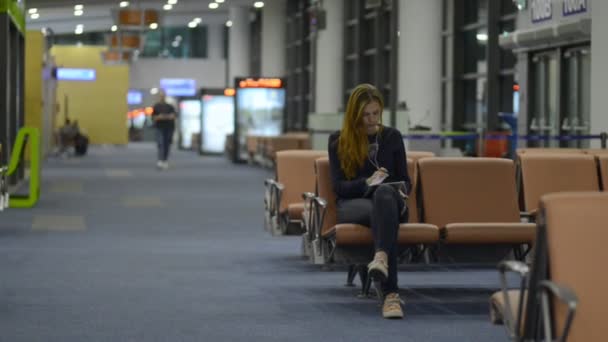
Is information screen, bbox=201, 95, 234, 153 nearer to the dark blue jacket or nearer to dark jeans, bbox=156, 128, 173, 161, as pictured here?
dark jeans, bbox=156, 128, 173, 161

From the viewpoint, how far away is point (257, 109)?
36.7 m

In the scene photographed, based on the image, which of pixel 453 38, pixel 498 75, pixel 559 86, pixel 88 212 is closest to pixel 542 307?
pixel 88 212

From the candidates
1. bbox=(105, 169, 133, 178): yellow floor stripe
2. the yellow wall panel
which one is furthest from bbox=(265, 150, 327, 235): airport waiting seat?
the yellow wall panel

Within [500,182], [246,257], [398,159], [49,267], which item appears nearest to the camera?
[398,159]

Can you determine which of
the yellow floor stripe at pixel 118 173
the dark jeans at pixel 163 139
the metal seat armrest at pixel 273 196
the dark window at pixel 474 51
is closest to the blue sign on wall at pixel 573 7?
the metal seat armrest at pixel 273 196

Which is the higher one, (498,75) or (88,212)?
(498,75)

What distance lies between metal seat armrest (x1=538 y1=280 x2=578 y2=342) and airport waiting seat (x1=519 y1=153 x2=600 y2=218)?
4830 millimetres

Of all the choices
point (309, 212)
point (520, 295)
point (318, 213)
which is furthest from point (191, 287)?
point (520, 295)

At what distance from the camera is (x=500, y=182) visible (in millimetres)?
9531

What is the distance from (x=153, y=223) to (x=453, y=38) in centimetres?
1281

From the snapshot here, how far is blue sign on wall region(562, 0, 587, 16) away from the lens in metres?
17.8

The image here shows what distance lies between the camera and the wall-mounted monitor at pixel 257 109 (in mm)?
35656

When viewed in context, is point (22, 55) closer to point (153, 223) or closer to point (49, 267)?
point (153, 223)

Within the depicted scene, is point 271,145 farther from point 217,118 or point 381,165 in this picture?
point 381,165
